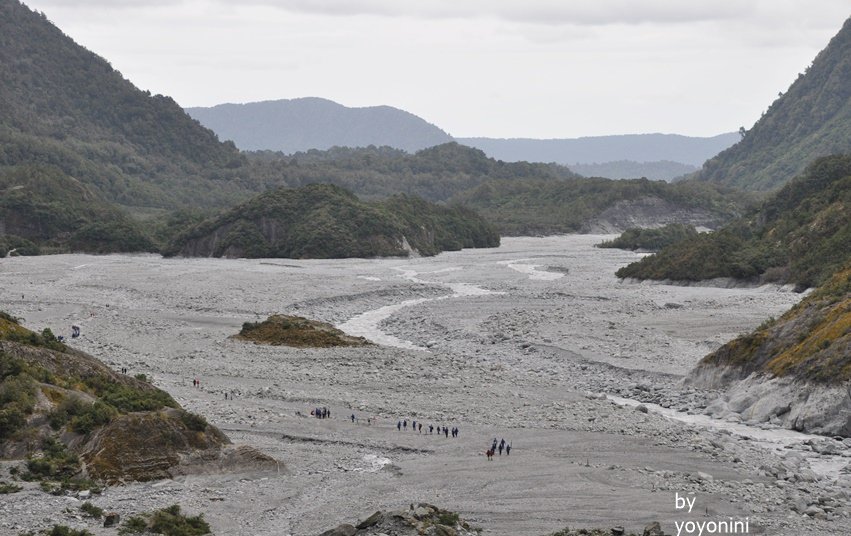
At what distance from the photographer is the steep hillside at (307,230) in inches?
4675

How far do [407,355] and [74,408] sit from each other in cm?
2086

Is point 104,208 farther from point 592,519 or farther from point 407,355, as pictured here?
point 592,519

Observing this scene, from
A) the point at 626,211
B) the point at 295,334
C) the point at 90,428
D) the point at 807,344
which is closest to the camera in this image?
the point at 90,428

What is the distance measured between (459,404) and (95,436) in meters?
13.7

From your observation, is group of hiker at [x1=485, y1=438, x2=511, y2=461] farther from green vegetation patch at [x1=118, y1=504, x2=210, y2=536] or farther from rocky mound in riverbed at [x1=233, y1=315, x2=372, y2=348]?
rocky mound in riverbed at [x1=233, y1=315, x2=372, y2=348]

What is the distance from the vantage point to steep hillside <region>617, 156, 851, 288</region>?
240ft

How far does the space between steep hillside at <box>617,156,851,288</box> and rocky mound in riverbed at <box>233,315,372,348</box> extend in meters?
31.2

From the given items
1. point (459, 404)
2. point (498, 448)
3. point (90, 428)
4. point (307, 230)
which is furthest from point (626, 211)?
point (90, 428)

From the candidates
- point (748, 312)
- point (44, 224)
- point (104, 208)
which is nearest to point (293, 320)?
point (748, 312)

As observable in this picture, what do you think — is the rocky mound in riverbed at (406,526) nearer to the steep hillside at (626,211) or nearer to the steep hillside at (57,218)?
the steep hillside at (57,218)

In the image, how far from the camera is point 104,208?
13850cm

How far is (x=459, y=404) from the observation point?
123 feet

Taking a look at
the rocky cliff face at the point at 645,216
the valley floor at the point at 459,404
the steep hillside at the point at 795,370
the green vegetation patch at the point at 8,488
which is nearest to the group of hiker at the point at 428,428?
the valley floor at the point at 459,404

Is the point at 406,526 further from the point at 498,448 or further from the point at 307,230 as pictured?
the point at 307,230
